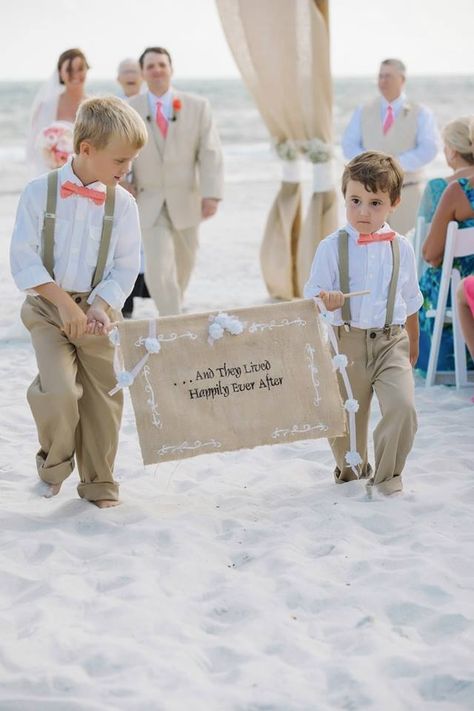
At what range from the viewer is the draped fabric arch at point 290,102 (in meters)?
8.05

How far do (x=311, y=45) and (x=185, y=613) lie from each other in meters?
5.85

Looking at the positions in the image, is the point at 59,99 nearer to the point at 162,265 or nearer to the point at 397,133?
the point at 162,265

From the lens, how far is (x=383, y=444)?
4152 mm

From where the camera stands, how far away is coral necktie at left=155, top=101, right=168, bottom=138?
24.7 ft

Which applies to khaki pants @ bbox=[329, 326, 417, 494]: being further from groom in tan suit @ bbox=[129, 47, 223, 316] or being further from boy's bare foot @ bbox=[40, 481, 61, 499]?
groom in tan suit @ bbox=[129, 47, 223, 316]

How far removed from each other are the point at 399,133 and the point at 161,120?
197 cm

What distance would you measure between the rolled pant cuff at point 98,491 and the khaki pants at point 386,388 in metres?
1.04

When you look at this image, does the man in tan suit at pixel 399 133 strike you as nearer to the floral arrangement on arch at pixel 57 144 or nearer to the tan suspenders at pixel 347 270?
the floral arrangement on arch at pixel 57 144

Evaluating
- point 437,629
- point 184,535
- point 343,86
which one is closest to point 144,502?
point 184,535

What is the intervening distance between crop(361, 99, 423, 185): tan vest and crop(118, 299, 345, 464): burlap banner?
14.8 ft

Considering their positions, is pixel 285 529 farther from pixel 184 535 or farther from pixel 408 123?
pixel 408 123

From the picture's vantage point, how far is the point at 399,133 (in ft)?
27.0

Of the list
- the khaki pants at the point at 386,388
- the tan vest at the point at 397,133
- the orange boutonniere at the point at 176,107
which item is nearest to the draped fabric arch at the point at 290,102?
the tan vest at the point at 397,133

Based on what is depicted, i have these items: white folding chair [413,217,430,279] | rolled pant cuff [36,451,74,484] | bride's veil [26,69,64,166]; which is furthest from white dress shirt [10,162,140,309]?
bride's veil [26,69,64,166]
